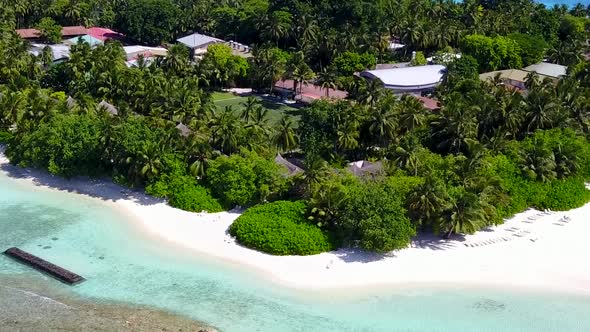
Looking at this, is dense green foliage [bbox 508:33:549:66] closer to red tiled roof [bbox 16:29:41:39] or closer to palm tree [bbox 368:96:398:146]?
palm tree [bbox 368:96:398:146]

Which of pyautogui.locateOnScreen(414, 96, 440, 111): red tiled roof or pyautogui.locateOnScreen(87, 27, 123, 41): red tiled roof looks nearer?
pyautogui.locateOnScreen(414, 96, 440, 111): red tiled roof

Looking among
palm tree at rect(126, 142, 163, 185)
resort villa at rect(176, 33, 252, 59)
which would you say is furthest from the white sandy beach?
resort villa at rect(176, 33, 252, 59)

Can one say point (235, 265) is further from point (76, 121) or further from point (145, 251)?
point (76, 121)

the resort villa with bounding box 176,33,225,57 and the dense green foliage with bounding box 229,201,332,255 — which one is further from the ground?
the resort villa with bounding box 176,33,225,57

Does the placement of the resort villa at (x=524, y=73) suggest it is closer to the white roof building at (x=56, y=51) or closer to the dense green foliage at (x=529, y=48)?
the dense green foliage at (x=529, y=48)

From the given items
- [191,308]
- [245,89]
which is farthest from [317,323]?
[245,89]

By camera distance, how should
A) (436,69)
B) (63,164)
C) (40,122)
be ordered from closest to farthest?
1. (63,164)
2. (40,122)
3. (436,69)

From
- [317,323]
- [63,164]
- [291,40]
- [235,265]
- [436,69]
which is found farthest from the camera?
[291,40]
